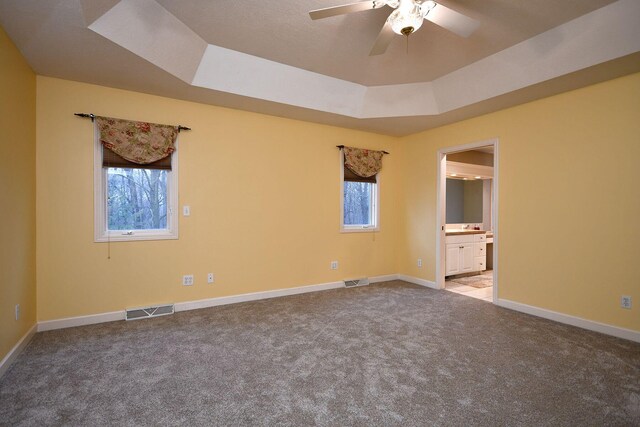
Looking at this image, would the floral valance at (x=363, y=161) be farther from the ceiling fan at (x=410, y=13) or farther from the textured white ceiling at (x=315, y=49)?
the ceiling fan at (x=410, y=13)

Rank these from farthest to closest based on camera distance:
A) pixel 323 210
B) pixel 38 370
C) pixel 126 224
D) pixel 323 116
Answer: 1. pixel 323 210
2. pixel 323 116
3. pixel 126 224
4. pixel 38 370

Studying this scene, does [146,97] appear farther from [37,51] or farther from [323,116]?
[323,116]

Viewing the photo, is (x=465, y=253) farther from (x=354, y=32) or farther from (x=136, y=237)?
(x=136, y=237)

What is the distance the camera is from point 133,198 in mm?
3451

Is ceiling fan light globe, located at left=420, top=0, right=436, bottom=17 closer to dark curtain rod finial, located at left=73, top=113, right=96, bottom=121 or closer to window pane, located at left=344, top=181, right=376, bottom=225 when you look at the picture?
window pane, located at left=344, top=181, right=376, bottom=225

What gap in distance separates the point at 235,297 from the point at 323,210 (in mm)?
1746

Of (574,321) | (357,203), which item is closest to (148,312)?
(357,203)

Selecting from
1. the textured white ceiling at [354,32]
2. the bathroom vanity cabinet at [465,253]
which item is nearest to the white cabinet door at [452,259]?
the bathroom vanity cabinet at [465,253]

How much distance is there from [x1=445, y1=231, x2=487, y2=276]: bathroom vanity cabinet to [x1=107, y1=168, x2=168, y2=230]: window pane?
4.40 metres

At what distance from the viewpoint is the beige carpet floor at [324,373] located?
1.79 metres

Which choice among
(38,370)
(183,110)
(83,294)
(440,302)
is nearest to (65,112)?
(183,110)

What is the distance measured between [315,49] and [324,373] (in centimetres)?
300

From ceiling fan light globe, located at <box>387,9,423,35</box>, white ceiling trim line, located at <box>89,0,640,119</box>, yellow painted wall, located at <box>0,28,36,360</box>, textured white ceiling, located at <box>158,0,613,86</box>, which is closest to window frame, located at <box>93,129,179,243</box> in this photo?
yellow painted wall, located at <box>0,28,36,360</box>

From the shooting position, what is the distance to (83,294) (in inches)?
124
